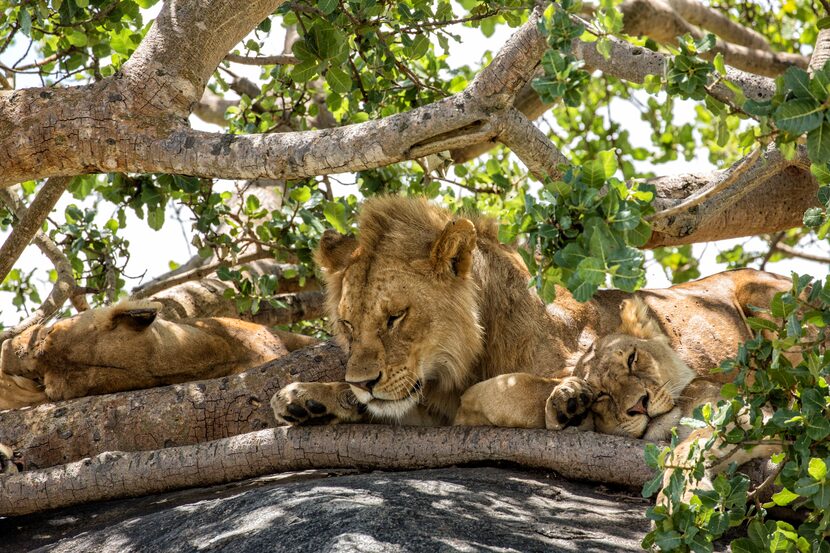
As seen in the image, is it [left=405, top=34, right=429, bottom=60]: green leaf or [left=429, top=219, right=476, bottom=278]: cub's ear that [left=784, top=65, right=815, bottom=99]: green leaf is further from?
[left=405, top=34, right=429, bottom=60]: green leaf

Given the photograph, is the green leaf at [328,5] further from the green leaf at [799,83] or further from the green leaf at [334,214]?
the green leaf at [799,83]

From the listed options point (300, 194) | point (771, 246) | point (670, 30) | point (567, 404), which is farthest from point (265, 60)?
point (771, 246)

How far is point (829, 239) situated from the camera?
3.26 metres

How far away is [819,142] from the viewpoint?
8.94 ft

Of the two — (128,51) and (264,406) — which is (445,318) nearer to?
(264,406)

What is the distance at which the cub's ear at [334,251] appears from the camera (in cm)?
544

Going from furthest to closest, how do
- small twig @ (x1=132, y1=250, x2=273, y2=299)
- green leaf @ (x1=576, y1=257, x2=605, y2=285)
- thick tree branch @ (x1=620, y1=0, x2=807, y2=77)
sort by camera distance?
thick tree branch @ (x1=620, y1=0, x2=807, y2=77) < small twig @ (x1=132, y1=250, x2=273, y2=299) < green leaf @ (x1=576, y1=257, x2=605, y2=285)

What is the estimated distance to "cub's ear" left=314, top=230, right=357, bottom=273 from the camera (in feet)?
17.9

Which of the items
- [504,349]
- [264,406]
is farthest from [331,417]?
[504,349]

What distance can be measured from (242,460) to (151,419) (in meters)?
0.78

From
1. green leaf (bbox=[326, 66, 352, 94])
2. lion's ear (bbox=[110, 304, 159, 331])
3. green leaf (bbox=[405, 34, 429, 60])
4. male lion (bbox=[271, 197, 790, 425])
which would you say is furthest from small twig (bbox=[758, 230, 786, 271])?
lion's ear (bbox=[110, 304, 159, 331])

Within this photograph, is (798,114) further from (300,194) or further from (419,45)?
→ (300,194)

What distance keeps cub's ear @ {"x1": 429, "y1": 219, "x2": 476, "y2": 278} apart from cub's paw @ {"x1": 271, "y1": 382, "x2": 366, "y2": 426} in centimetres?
82

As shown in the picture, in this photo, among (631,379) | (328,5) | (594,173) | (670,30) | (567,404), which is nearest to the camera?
(594,173)
